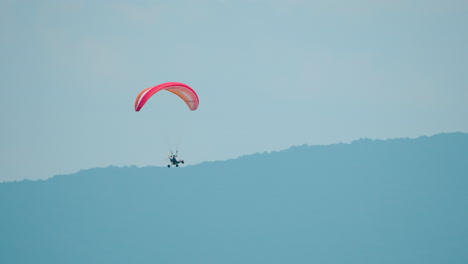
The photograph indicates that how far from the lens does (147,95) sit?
57281 millimetres

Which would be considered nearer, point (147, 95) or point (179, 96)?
point (147, 95)

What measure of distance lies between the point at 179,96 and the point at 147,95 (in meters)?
5.06

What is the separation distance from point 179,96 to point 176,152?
6.21m

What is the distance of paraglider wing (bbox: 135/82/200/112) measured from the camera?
57.2 metres

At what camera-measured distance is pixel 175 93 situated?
61469 mm

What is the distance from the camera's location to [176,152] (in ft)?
189

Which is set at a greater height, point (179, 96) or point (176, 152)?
point (179, 96)

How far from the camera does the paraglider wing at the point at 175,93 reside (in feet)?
188

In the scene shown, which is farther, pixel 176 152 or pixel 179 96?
pixel 179 96
